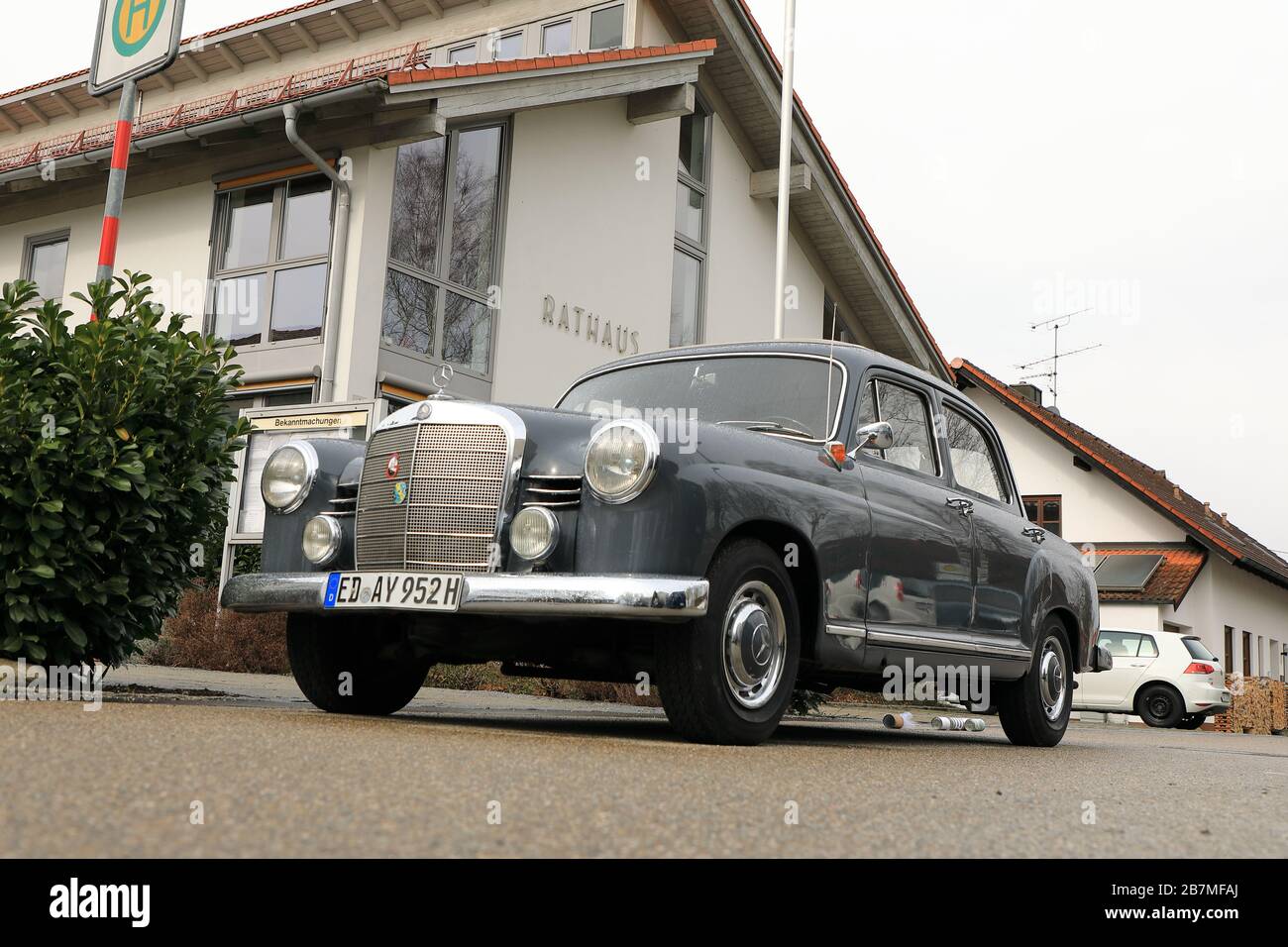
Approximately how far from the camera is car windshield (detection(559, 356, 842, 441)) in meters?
6.21

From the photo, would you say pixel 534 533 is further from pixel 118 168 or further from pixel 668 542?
pixel 118 168

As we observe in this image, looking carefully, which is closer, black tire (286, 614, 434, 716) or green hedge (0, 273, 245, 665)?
green hedge (0, 273, 245, 665)

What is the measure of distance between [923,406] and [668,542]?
105 inches

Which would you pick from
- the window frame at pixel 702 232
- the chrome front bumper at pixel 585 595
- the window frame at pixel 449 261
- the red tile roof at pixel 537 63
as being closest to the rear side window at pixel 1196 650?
the window frame at pixel 702 232

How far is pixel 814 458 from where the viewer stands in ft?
19.0

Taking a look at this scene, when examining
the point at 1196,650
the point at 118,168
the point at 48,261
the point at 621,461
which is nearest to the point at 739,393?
the point at 621,461

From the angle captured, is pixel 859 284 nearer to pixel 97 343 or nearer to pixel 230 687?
pixel 230 687

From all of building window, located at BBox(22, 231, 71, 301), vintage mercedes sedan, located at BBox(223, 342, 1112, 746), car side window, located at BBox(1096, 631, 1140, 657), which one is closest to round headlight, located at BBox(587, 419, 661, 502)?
vintage mercedes sedan, located at BBox(223, 342, 1112, 746)

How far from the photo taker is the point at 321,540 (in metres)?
5.87

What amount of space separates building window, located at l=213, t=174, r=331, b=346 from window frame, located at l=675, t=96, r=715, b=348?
6795 millimetres

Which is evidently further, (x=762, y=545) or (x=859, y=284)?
(x=859, y=284)

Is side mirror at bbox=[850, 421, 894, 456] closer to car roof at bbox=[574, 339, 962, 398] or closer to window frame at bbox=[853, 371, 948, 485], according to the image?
window frame at bbox=[853, 371, 948, 485]
